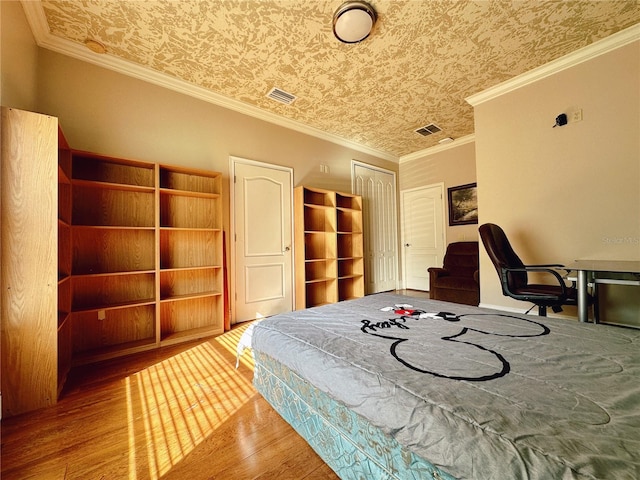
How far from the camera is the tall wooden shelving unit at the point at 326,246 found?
360cm

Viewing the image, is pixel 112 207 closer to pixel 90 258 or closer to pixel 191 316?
pixel 90 258

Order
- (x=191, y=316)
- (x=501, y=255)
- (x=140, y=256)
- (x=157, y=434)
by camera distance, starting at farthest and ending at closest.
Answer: (x=191, y=316) → (x=140, y=256) → (x=501, y=255) → (x=157, y=434)

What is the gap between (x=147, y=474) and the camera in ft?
3.41

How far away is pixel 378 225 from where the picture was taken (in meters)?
4.91

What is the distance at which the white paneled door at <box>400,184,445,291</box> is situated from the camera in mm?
4805

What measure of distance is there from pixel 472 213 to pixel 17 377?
17.9ft

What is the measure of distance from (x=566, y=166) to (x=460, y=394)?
3.12 metres

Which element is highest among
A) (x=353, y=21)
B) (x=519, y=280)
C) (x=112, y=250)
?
(x=353, y=21)

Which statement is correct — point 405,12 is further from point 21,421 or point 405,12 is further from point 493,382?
point 21,421

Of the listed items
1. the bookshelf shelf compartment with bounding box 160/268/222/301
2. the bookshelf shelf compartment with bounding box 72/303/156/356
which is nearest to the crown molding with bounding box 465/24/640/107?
the bookshelf shelf compartment with bounding box 160/268/222/301

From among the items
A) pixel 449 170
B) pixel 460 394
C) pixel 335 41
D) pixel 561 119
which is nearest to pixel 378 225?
pixel 449 170

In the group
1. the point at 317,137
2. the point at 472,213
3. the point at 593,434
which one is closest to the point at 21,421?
the point at 593,434

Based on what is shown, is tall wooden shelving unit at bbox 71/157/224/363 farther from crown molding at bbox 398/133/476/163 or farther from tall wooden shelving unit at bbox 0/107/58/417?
crown molding at bbox 398/133/476/163

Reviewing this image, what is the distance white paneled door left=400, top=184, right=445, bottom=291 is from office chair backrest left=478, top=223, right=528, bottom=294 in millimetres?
2409
